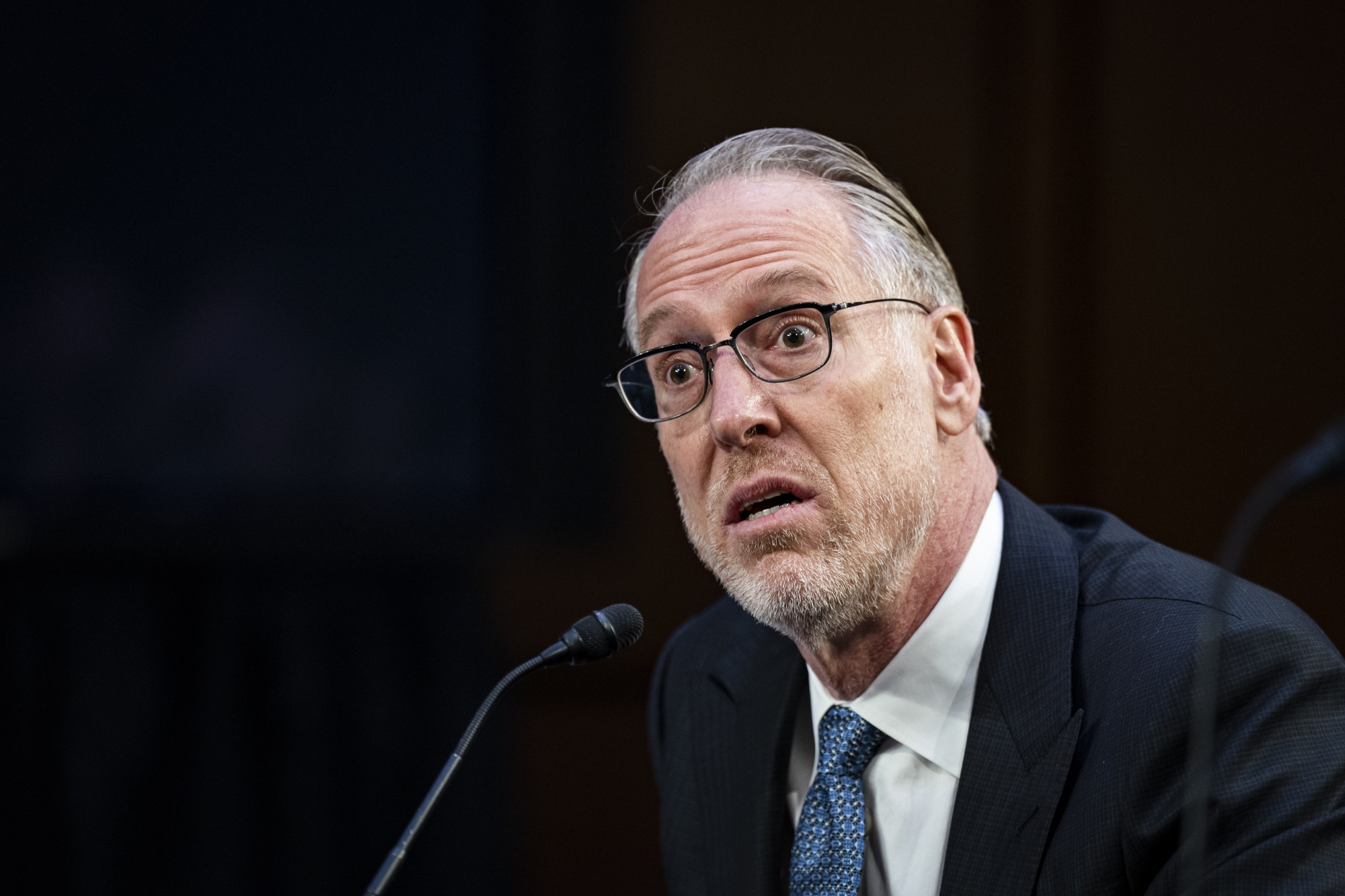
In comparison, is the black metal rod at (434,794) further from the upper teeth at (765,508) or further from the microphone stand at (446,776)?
the upper teeth at (765,508)

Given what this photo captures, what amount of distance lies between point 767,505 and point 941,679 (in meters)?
0.31

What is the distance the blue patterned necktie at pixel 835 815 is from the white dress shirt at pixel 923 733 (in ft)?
0.05

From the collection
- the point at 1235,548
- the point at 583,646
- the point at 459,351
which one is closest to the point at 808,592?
the point at 583,646

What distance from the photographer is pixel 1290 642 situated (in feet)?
4.03

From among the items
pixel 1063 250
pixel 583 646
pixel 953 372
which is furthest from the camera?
pixel 1063 250

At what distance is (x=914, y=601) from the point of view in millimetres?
1579

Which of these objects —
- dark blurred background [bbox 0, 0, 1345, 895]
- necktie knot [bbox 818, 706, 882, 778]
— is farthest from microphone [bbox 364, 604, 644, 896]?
dark blurred background [bbox 0, 0, 1345, 895]

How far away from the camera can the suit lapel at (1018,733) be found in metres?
1.31

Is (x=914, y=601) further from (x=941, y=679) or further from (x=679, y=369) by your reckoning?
(x=679, y=369)

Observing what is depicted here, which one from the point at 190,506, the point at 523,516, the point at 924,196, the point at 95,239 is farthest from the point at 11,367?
the point at 924,196

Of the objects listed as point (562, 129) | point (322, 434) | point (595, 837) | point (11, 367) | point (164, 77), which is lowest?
point (595, 837)

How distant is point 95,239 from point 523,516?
4.65 feet

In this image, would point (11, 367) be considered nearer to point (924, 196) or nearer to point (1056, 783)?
point (924, 196)

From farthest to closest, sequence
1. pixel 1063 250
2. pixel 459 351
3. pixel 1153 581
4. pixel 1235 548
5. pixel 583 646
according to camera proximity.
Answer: pixel 459 351 → pixel 1063 250 → pixel 1153 581 → pixel 583 646 → pixel 1235 548
